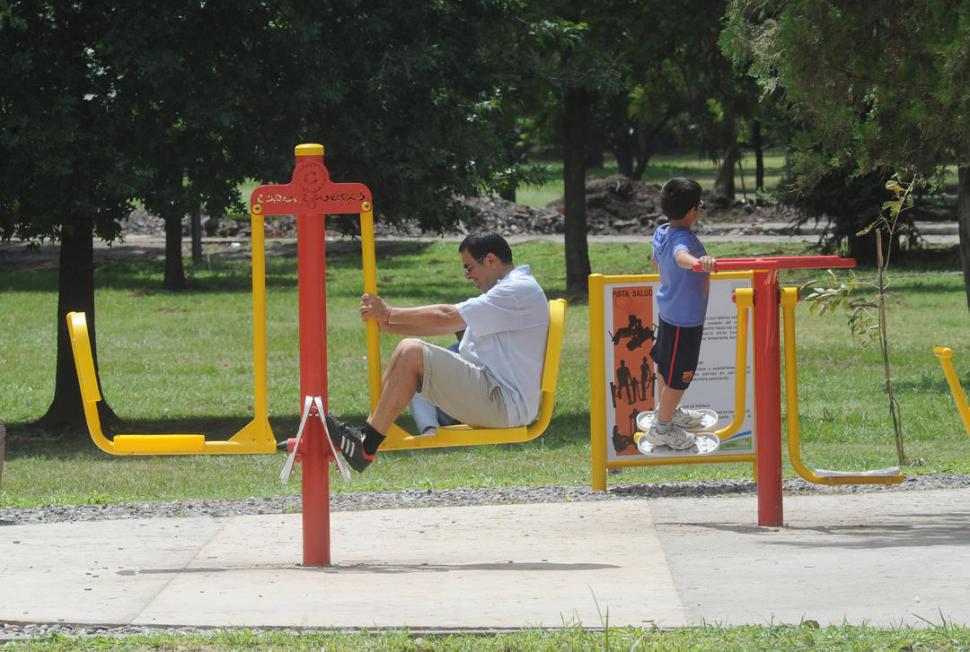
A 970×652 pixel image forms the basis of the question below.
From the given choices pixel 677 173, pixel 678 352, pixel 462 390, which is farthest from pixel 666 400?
pixel 677 173

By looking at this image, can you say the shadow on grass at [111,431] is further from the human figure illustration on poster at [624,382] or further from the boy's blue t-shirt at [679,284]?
the boy's blue t-shirt at [679,284]

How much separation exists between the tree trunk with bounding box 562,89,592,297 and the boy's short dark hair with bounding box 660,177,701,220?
67.9 feet

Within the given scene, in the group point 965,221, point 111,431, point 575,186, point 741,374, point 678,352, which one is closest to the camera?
point 678,352

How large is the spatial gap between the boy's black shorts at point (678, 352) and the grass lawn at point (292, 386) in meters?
1.57

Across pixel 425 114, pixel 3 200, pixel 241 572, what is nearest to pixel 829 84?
pixel 241 572

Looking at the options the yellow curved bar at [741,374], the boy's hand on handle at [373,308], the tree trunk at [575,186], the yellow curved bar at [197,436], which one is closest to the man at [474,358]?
the boy's hand on handle at [373,308]

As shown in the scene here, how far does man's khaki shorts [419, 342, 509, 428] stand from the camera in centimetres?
653

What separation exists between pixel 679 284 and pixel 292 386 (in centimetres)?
1065

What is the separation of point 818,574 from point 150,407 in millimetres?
11477

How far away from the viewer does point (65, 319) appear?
15086 millimetres

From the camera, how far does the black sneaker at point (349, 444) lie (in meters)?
6.40

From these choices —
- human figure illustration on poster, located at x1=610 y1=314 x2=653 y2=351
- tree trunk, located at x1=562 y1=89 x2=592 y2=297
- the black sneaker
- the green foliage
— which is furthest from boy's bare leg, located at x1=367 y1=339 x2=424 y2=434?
tree trunk, located at x1=562 y1=89 x2=592 y2=297

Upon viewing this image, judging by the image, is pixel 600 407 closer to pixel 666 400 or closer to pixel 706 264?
pixel 666 400

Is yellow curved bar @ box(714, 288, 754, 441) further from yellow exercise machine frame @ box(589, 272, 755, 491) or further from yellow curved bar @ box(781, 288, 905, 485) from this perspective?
yellow curved bar @ box(781, 288, 905, 485)
